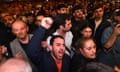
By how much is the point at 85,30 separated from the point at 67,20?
27 cm

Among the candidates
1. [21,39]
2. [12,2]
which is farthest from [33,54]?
[12,2]

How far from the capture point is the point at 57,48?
11.8ft

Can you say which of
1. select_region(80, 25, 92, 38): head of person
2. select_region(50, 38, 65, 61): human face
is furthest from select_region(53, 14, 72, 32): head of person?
select_region(50, 38, 65, 61): human face

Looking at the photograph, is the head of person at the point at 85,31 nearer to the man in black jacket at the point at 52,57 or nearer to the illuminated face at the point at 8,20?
the man in black jacket at the point at 52,57

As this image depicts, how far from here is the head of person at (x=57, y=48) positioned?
357cm

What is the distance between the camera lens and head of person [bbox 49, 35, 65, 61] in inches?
140

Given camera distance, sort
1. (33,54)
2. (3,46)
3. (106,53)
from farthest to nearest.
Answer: (106,53) → (3,46) → (33,54)

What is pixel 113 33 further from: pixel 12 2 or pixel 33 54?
pixel 12 2

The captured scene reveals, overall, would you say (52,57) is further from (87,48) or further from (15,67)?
(15,67)

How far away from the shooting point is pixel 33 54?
3545mm

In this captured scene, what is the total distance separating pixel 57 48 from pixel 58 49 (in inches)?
1.0

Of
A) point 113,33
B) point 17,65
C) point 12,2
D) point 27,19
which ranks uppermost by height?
point 17,65

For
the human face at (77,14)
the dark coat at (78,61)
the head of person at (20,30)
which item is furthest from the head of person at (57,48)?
the human face at (77,14)

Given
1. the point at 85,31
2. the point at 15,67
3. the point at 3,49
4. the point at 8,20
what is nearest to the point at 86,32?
the point at 85,31
